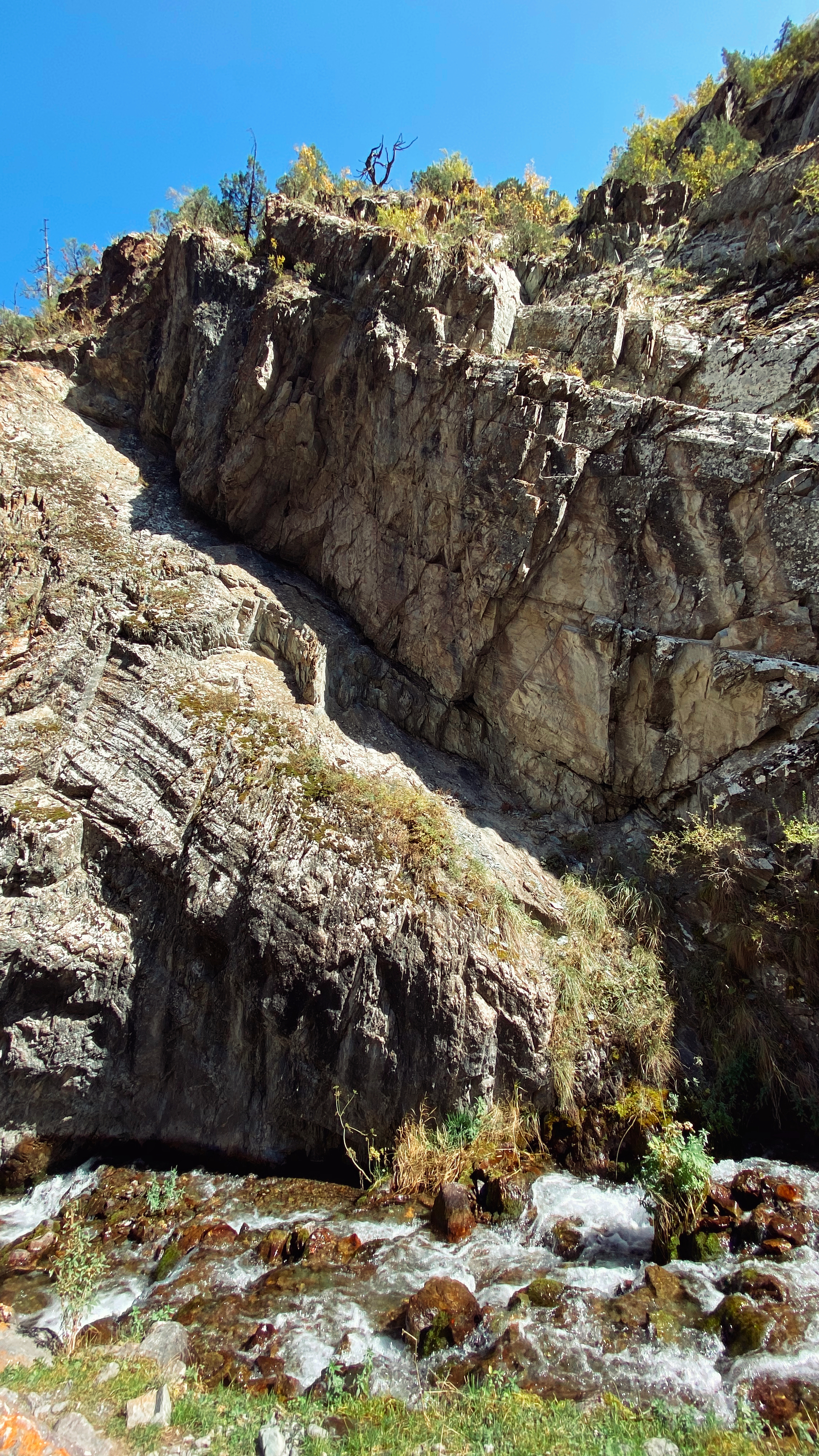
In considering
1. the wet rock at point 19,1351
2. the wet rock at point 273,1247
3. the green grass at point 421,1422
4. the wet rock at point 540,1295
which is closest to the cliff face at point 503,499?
the wet rock at point 540,1295

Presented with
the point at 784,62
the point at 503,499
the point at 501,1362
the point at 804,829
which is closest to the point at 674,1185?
the point at 501,1362

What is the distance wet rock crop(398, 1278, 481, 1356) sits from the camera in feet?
17.7

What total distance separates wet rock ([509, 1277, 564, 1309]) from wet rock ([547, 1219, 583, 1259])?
48cm

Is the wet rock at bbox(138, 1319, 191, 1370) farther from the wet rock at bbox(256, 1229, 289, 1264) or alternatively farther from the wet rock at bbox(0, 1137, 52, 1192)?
the wet rock at bbox(0, 1137, 52, 1192)

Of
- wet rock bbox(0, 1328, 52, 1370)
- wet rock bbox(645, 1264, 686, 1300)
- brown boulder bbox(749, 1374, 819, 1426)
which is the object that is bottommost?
wet rock bbox(0, 1328, 52, 1370)

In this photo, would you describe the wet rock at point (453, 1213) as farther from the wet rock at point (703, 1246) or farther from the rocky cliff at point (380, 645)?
the wet rock at point (703, 1246)

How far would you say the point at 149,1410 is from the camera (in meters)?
4.54

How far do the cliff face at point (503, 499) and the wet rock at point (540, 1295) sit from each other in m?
7.04

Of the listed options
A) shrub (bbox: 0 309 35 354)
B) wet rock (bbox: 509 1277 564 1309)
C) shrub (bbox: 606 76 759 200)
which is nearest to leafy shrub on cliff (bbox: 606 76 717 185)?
shrub (bbox: 606 76 759 200)

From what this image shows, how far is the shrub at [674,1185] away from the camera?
6.39 metres

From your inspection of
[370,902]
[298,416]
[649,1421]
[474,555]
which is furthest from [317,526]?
[649,1421]

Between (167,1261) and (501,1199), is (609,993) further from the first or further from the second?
(167,1261)

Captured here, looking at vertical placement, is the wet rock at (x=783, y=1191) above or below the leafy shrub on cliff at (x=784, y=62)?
below

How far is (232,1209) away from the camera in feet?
23.9
